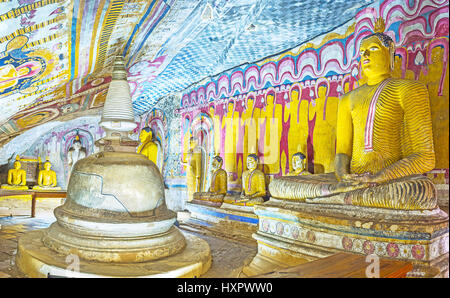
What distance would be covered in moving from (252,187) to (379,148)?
7.16ft

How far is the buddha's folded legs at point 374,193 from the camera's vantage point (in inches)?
88.3

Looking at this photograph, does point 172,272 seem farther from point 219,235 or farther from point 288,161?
point 288,161

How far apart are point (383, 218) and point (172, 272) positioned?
1.56 meters

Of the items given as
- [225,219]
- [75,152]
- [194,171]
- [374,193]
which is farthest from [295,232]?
[75,152]

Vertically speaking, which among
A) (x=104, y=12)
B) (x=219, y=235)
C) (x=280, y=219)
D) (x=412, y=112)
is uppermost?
(x=104, y=12)

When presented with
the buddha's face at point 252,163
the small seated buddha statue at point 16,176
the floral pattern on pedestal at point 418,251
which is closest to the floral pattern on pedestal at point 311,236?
the floral pattern on pedestal at point 418,251

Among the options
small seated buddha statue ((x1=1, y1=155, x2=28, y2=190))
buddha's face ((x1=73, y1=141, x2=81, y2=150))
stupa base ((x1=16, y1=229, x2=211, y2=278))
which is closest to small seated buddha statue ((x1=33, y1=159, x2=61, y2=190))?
small seated buddha statue ((x1=1, y1=155, x2=28, y2=190))

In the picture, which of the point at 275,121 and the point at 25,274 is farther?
the point at 275,121

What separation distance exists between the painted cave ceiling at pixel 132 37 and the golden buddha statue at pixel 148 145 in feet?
7.61

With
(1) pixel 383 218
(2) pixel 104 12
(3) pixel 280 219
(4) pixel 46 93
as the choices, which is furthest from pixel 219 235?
(4) pixel 46 93

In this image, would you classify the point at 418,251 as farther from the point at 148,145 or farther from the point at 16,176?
the point at 16,176

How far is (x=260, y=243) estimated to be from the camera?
3127mm

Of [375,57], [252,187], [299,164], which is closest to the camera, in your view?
[375,57]

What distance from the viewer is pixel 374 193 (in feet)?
7.96
